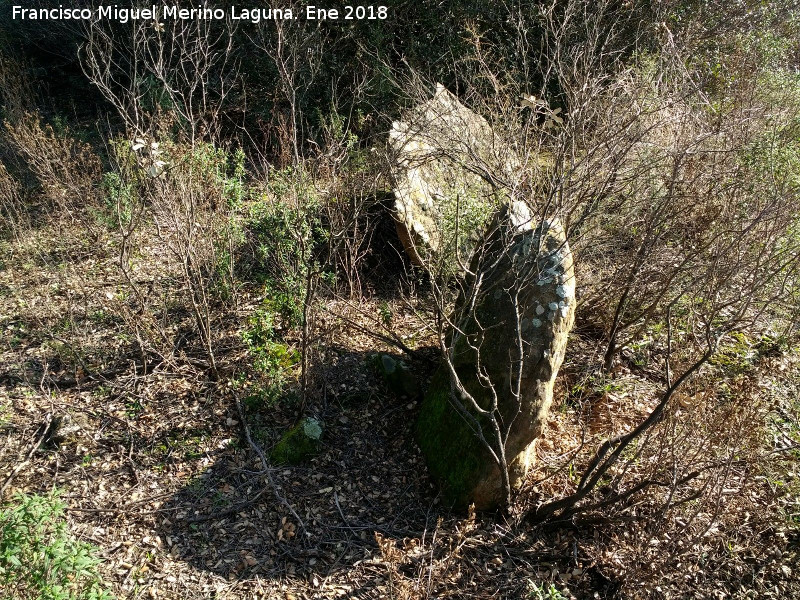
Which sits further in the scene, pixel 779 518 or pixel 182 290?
pixel 182 290

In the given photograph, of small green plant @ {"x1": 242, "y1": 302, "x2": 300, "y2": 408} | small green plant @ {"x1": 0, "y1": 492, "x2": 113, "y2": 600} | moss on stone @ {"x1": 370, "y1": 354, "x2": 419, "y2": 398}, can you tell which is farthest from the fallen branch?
moss on stone @ {"x1": 370, "y1": 354, "x2": 419, "y2": 398}

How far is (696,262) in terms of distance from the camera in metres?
4.33

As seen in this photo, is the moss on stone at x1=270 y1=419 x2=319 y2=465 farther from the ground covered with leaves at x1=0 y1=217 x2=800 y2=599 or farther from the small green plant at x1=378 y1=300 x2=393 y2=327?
the small green plant at x1=378 y1=300 x2=393 y2=327

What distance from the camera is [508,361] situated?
3432mm

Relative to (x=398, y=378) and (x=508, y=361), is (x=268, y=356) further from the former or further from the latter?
(x=508, y=361)

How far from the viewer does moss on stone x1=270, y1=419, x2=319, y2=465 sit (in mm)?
3799

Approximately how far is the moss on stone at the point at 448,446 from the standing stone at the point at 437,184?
117 cm

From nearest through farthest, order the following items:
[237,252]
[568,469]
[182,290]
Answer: [568,469] < [182,290] < [237,252]

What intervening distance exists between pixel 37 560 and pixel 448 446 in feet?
7.21

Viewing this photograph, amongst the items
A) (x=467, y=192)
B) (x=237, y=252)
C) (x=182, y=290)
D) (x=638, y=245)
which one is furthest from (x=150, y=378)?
(x=638, y=245)

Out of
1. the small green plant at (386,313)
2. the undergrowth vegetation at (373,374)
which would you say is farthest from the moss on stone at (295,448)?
the small green plant at (386,313)

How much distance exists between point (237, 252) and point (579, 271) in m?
2.99

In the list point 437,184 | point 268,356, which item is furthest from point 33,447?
point 437,184

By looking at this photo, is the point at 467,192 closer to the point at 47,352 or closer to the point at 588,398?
the point at 588,398
